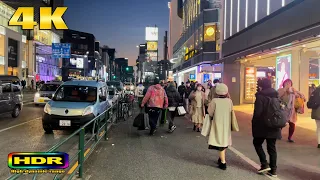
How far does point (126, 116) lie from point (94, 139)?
735 cm

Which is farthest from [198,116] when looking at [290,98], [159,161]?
[159,161]

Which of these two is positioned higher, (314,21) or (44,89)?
(314,21)

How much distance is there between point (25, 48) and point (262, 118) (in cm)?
5791

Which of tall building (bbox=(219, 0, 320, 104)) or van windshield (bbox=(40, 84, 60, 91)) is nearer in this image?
tall building (bbox=(219, 0, 320, 104))

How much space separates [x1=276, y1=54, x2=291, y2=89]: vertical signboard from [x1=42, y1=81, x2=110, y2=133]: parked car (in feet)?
30.5

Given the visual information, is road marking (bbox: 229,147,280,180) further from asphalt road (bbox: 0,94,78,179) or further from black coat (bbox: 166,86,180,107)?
asphalt road (bbox: 0,94,78,179)

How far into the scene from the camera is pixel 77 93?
12023mm

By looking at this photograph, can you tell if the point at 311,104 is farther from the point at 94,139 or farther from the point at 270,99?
the point at 94,139

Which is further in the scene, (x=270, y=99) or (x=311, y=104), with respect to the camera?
(x=311, y=104)

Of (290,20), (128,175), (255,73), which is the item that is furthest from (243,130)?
(255,73)

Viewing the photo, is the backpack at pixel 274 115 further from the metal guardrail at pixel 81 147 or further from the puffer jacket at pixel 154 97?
the puffer jacket at pixel 154 97

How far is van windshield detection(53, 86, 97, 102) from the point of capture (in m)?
11.7

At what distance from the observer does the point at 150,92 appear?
10.8 m

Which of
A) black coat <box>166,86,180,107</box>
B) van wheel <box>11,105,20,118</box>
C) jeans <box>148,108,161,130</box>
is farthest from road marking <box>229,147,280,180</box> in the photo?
van wheel <box>11,105,20,118</box>
